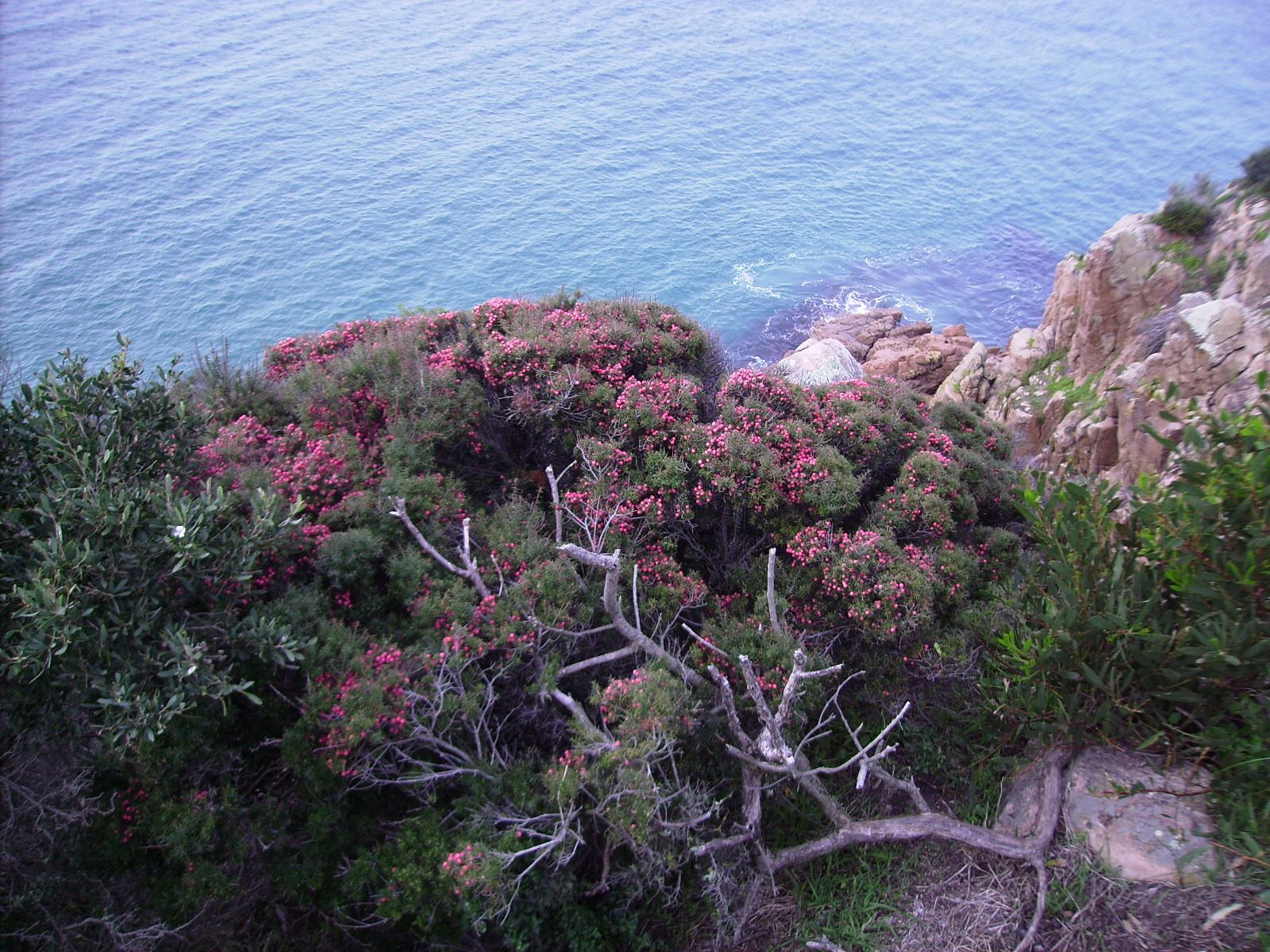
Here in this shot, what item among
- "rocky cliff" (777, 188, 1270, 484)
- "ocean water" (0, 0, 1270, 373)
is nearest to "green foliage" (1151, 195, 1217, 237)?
"rocky cliff" (777, 188, 1270, 484)

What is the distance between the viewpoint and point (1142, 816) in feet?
23.2

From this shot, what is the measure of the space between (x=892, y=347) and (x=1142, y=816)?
771 inches

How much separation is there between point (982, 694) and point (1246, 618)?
3186 mm

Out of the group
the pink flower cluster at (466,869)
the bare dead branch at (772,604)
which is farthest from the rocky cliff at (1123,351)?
the pink flower cluster at (466,869)

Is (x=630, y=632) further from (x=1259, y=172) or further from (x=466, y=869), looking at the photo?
(x=1259, y=172)

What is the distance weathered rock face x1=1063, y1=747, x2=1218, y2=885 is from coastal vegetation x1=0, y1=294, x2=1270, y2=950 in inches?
12.8

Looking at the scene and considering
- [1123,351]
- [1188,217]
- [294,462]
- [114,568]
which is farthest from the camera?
[1188,217]

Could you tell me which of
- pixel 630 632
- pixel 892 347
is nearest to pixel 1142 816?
pixel 630 632

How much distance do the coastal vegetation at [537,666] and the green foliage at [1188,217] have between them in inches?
→ 427

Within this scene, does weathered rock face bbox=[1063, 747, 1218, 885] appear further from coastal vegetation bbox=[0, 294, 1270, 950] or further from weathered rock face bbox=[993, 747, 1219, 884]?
coastal vegetation bbox=[0, 294, 1270, 950]

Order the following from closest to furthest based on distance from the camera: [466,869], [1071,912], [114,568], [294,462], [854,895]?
[114,568] < [466,869] < [1071,912] < [854,895] < [294,462]

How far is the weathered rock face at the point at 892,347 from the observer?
22.1m

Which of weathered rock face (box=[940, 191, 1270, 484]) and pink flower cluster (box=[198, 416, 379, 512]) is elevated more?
pink flower cluster (box=[198, 416, 379, 512])

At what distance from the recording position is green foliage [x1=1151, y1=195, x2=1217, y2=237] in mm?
16703
